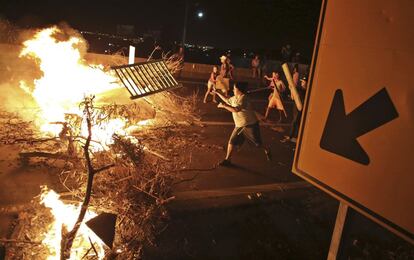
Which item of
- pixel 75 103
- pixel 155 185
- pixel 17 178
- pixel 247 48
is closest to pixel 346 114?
pixel 155 185

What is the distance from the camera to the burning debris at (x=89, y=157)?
4.34 m

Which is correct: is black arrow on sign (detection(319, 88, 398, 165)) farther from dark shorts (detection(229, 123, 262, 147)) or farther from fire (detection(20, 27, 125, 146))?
fire (detection(20, 27, 125, 146))

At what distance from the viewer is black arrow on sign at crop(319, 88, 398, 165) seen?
158 centimetres

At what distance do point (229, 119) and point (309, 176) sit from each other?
33.1 ft

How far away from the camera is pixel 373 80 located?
5.25ft

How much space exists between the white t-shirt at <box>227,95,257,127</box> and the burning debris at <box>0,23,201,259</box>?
1504 mm

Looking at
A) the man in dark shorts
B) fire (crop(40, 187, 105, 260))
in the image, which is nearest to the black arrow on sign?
fire (crop(40, 187, 105, 260))

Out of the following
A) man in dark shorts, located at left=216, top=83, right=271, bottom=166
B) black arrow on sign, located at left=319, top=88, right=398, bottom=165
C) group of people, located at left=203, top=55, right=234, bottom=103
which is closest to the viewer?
black arrow on sign, located at left=319, top=88, right=398, bottom=165

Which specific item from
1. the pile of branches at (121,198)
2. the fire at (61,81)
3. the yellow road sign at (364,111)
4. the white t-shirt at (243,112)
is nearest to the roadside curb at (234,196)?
the pile of branches at (121,198)

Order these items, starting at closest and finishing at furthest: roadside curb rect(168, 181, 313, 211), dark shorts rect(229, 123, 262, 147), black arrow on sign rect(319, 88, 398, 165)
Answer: black arrow on sign rect(319, 88, 398, 165), roadside curb rect(168, 181, 313, 211), dark shorts rect(229, 123, 262, 147)

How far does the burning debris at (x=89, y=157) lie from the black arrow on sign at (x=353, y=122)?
2.82m

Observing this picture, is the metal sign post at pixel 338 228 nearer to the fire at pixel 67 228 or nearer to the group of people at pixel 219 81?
the fire at pixel 67 228

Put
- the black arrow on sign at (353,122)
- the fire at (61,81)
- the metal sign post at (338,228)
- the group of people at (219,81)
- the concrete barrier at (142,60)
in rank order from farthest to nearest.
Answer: the concrete barrier at (142,60), the group of people at (219,81), the fire at (61,81), the metal sign post at (338,228), the black arrow on sign at (353,122)

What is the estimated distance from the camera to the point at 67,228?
421 cm
